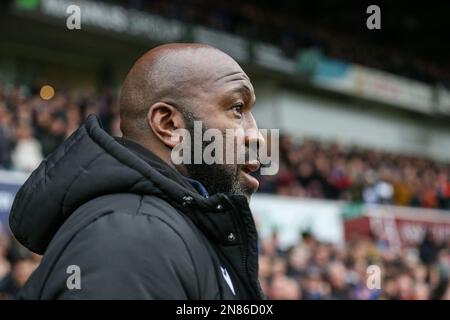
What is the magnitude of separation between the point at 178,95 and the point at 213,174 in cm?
18

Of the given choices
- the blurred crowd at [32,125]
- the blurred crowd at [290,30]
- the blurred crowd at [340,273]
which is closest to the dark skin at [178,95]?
the blurred crowd at [340,273]

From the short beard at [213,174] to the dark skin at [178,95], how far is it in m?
0.01

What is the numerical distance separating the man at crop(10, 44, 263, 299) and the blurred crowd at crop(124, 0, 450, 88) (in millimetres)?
11071

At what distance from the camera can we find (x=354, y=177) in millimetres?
13000

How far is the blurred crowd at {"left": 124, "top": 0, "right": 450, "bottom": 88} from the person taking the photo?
13336 mm

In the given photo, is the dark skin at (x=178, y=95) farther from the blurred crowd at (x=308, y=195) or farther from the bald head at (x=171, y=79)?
the blurred crowd at (x=308, y=195)

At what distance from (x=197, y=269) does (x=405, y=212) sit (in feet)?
38.1

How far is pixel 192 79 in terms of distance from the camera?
1.42 metres

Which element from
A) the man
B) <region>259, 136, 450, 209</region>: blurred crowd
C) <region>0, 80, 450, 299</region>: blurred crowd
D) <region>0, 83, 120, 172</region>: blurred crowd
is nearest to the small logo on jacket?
the man

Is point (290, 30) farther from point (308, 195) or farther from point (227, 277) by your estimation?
point (227, 277)

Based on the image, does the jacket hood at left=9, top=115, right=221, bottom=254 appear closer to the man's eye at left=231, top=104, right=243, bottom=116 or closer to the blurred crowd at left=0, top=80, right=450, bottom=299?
the man's eye at left=231, top=104, right=243, bottom=116

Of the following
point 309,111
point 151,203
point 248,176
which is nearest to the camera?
point 151,203

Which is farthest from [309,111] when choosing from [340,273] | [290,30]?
[340,273]

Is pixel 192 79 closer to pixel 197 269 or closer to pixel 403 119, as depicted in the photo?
pixel 197 269
